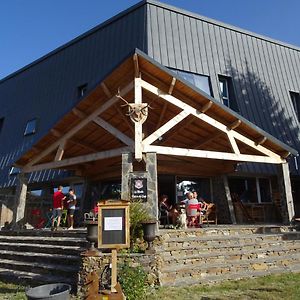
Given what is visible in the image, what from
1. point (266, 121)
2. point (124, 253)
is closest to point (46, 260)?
point (124, 253)

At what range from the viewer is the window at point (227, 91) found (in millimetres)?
16005

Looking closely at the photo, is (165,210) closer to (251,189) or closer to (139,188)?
(139,188)

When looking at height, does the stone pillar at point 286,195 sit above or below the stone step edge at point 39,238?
above

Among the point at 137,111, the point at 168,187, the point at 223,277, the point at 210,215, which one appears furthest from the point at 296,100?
the point at 223,277

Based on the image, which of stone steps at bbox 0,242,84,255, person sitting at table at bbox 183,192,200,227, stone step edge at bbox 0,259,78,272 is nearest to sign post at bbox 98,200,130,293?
stone step edge at bbox 0,259,78,272

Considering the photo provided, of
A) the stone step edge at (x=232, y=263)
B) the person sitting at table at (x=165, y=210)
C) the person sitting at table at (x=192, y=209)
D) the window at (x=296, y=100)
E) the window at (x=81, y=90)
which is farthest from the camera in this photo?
the window at (x=296, y=100)

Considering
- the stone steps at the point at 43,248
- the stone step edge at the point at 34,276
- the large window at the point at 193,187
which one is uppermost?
the large window at the point at 193,187

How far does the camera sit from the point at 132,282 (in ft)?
20.3

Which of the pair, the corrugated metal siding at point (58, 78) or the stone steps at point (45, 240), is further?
the corrugated metal siding at point (58, 78)

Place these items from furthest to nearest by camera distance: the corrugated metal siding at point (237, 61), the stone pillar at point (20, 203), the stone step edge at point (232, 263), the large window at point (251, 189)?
the corrugated metal siding at point (237, 61)
the large window at point (251, 189)
the stone pillar at point (20, 203)
the stone step edge at point (232, 263)

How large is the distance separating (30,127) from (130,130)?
332 inches

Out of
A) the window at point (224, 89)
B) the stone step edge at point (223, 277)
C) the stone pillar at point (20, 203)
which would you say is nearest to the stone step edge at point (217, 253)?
the stone step edge at point (223, 277)

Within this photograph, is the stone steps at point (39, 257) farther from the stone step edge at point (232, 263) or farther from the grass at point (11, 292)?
the stone step edge at point (232, 263)

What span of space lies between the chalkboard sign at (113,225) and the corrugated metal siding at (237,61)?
941 centimetres
